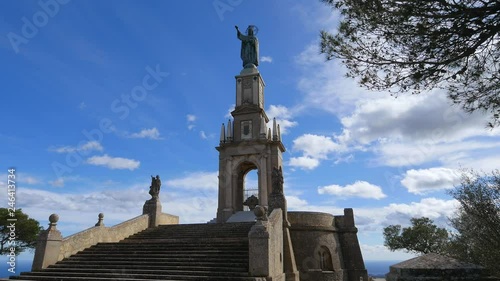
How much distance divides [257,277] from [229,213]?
39.4 feet

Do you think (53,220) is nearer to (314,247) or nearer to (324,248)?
(314,247)

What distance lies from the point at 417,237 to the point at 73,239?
121 feet

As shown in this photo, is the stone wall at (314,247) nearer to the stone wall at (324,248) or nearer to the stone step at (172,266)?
the stone wall at (324,248)

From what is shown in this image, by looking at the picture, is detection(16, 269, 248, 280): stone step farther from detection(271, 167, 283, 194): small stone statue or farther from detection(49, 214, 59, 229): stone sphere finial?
detection(271, 167, 283, 194): small stone statue

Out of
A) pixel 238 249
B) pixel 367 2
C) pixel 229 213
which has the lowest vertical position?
pixel 238 249

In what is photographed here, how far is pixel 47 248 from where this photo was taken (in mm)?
12008

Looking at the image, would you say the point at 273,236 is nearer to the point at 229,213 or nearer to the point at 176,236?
the point at 176,236

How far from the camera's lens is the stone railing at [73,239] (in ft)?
39.3

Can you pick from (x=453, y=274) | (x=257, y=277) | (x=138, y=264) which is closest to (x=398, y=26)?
(x=453, y=274)

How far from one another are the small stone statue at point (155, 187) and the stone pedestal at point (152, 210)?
28 centimetres

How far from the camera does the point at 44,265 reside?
38.5 ft

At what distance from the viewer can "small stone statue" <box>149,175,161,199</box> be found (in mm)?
18016

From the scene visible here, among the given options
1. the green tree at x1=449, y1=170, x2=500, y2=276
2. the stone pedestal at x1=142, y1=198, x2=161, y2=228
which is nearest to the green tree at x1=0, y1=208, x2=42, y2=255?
the stone pedestal at x1=142, y1=198, x2=161, y2=228

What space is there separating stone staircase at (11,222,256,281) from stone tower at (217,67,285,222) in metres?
7.87
